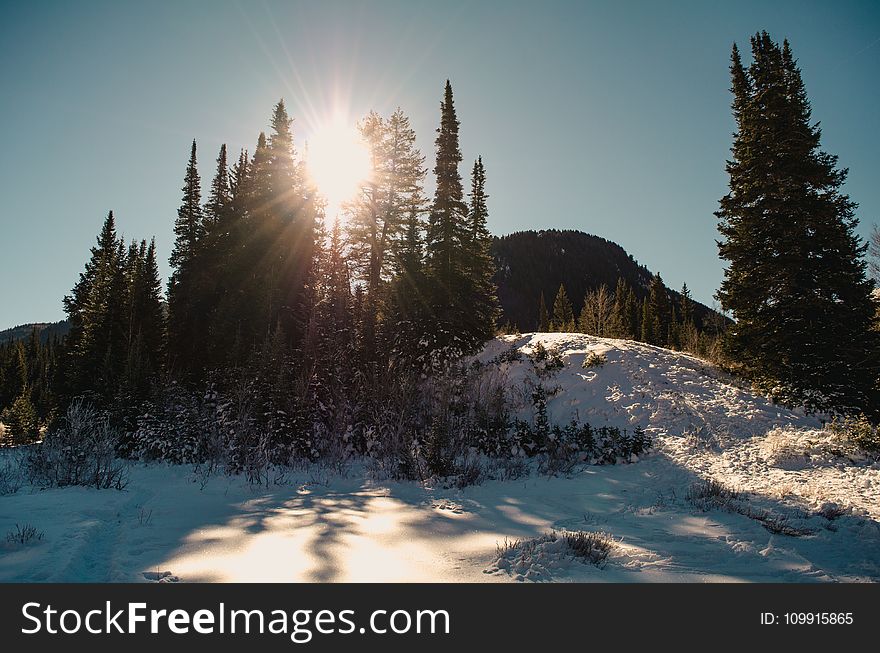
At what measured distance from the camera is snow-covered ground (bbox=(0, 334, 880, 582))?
3.88 m

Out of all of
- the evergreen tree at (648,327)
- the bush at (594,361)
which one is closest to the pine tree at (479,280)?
the bush at (594,361)

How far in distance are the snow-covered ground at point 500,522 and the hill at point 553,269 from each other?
10369 cm

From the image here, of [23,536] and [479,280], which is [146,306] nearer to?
[479,280]

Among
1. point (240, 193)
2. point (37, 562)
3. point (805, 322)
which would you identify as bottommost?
point (37, 562)

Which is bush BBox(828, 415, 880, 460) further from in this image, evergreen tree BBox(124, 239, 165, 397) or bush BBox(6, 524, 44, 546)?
evergreen tree BBox(124, 239, 165, 397)

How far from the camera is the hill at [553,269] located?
121125 mm

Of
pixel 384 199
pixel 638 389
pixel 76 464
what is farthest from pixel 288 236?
pixel 638 389

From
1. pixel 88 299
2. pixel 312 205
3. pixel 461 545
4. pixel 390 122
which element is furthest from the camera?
pixel 88 299

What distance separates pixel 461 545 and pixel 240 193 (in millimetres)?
25983

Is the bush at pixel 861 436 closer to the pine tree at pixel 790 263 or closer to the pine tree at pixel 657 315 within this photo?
the pine tree at pixel 790 263

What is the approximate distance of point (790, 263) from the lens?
13.8 meters
